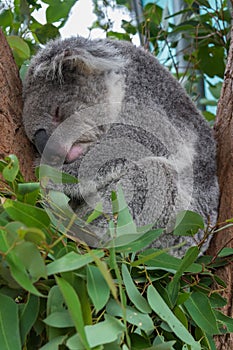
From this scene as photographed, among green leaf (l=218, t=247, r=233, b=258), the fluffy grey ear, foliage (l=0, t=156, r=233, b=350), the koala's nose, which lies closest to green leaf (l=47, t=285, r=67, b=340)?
foliage (l=0, t=156, r=233, b=350)

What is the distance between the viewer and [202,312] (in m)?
1.42

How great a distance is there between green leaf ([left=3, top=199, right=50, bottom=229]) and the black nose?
2.79 ft

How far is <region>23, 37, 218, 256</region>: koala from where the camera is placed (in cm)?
193

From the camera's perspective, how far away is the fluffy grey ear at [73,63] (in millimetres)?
2082

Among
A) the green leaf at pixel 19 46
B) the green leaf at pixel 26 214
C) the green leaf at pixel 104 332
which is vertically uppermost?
the green leaf at pixel 19 46

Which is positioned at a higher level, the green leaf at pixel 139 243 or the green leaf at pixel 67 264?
the green leaf at pixel 67 264

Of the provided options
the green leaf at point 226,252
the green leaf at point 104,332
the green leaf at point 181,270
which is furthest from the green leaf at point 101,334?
the green leaf at point 226,252

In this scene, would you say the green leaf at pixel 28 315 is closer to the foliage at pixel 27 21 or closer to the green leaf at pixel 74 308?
the green leaf at pixel 74 308

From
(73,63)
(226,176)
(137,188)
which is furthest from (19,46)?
(226,176)

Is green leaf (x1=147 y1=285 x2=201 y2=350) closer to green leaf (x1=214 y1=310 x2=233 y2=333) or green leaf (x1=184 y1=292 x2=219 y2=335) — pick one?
green leaf (x1=184 y1=292 x2=219 y2=335)

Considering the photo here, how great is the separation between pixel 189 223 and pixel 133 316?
41 cm

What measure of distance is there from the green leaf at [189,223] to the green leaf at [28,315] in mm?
567

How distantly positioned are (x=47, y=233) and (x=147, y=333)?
36 centimetres

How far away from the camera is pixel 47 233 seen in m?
1.13
